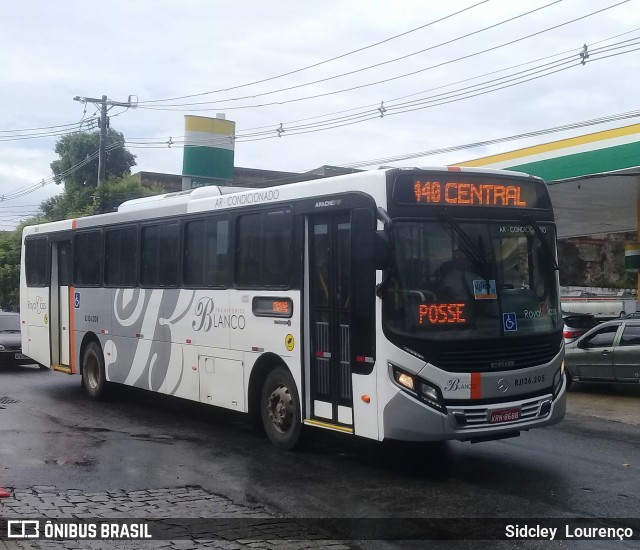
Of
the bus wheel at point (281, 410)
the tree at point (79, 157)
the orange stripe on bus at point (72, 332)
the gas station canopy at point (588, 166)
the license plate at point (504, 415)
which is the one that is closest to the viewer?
the license plate at point (504, 415)

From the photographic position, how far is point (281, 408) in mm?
10375

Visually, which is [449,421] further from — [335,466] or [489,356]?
[335,466]

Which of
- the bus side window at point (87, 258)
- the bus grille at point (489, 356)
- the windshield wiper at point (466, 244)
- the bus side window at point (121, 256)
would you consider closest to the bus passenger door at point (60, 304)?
the bus side window at point (87, 258)

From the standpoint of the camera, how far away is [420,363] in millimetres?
8586

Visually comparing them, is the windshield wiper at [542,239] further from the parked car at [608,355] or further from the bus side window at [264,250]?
the parked car at [608,355]

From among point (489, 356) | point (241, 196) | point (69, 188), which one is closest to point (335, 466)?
point (489, 356)

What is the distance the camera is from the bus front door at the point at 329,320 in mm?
9391

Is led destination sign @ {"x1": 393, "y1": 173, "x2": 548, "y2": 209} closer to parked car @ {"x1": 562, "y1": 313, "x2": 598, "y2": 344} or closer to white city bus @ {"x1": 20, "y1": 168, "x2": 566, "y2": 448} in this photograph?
white city bus @ {"x1": 20, "y1": 168, "x2": 566, "y2": 448}

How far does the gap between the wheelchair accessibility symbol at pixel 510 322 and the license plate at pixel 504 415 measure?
0.83 meters

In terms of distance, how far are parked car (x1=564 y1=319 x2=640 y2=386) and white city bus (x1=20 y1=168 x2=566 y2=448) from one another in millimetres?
6991

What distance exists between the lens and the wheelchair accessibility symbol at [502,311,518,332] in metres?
9.01

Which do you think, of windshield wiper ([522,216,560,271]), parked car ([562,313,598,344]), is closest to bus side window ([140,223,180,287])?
windshield wiper ([522,216,560,271])

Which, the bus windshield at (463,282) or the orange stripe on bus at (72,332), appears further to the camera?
the orange stripe on bus at (72,332)

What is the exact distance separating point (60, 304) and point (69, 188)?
32.1 m
